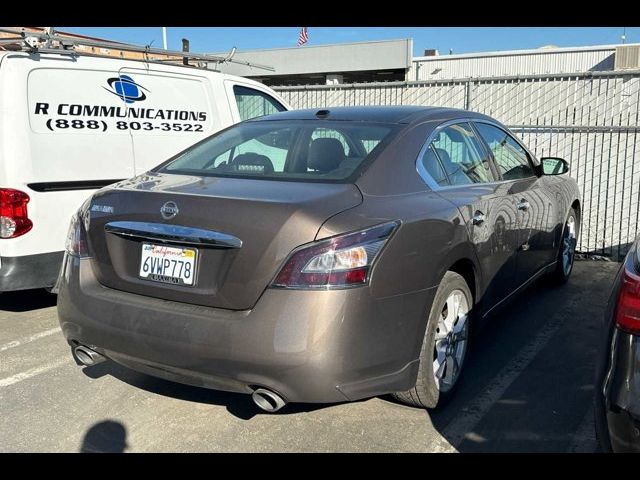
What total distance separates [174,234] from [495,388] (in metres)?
2.15

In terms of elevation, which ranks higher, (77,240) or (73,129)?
(73,129)

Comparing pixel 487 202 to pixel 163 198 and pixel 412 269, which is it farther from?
pixel 163 198

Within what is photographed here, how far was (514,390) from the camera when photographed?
3531 millimetres

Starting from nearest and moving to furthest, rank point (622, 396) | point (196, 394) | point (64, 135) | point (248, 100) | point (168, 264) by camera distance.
→ point (622, 396)
point (168, 264)
point (196, 394)
point (64, 135)
point (248, 100)

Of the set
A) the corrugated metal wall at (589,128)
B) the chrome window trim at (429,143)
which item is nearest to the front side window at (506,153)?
the chrome window trim at (429,143)

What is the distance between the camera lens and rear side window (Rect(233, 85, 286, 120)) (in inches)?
250

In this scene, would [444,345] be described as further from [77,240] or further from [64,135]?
[64,135]

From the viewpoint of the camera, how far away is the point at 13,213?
418 cm

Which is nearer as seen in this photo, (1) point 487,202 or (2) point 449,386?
(2) point 449,386

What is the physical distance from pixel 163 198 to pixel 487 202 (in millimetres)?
1936

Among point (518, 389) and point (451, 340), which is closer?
point (451, 340)

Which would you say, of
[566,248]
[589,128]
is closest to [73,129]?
[566,248]
